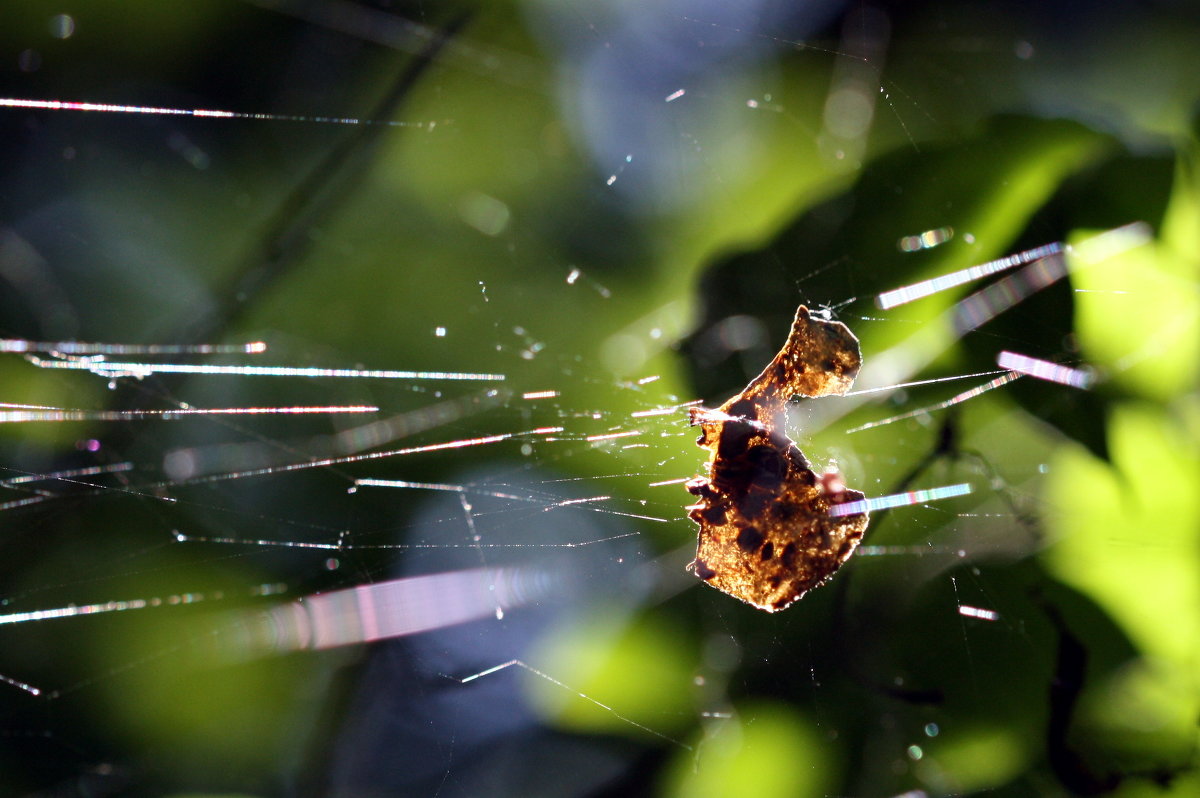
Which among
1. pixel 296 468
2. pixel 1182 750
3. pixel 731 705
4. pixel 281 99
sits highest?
pixel 281 99

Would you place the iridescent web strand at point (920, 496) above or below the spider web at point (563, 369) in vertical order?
below

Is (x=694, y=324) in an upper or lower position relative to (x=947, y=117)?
lower

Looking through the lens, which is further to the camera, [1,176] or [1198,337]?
[1,176]

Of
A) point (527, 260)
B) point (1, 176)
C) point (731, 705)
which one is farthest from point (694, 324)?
point (1, 176)

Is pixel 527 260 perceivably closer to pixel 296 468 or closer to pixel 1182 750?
pixel 296 468

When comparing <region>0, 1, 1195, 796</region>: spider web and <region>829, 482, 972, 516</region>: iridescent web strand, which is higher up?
<region>0, 1, 1195, 796</region>: spider web

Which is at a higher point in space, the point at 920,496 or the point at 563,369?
the point at 563,369
